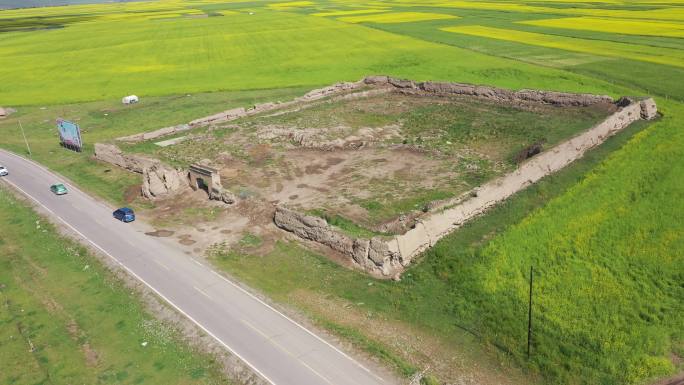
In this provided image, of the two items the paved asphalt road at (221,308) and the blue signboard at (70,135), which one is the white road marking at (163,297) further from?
the blue signboard at (70,135)

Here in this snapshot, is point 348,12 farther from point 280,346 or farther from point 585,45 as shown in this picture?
point 280,346

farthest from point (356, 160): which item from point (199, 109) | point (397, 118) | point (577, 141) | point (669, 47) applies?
point (669, 47)

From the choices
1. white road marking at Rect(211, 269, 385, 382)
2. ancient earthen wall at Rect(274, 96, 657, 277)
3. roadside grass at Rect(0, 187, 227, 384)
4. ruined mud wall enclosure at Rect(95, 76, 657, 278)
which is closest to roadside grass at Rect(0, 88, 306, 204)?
ruined mud wall enclosure at Rect(95, 76, 657, 278)

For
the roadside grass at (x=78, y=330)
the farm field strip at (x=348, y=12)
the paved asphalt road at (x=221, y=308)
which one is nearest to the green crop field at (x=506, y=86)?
the paved asphalt road at (x=221, y=308)

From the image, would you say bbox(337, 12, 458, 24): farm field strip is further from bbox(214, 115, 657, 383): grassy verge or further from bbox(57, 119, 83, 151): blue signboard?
bbox(214, 115, 657, 383): grassy verge

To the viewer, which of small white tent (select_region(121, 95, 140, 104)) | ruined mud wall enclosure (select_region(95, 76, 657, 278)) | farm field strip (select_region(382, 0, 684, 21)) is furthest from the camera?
farm field strip (select_region(382, 0, 684, 21))

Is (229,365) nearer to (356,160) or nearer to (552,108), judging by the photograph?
(356,160)
